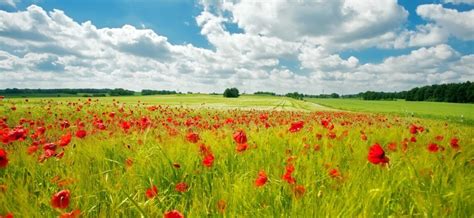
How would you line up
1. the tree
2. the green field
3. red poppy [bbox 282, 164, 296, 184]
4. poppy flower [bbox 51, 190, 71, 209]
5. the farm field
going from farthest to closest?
the tree < the green field < the farm field < red poppy [bbox 282, 164, 296, 184] < poppy flower [bbox 51, 190, 71, 209]

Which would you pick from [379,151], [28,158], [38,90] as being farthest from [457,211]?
[38,90]

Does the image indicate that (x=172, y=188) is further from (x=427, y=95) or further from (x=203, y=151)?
(x=427, y=95)

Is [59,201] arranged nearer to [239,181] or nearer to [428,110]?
[239,181]

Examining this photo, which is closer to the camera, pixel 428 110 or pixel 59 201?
pixel 59 201

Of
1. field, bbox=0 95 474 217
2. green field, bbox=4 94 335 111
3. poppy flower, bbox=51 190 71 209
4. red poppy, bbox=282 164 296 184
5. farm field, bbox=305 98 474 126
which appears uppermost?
poppy flower, bbox=51 190 71 209

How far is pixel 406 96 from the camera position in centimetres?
11494

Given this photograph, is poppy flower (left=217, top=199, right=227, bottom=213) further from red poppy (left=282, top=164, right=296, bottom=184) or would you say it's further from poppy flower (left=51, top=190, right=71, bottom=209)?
poppy flower (left=51, top=190, right=71, bottom=209)

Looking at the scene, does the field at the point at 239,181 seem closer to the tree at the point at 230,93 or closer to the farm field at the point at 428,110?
the farm field at the point at 428,110

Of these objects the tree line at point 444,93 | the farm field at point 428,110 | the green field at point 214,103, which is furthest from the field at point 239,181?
the tree line at point 444,93

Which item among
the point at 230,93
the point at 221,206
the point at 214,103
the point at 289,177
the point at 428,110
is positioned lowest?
the point at 428,110

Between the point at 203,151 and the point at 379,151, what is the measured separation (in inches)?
58.5

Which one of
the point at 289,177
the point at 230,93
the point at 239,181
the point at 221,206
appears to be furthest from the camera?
the point at 230,93

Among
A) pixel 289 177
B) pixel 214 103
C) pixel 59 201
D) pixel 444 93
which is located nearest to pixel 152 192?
pixel 59 201

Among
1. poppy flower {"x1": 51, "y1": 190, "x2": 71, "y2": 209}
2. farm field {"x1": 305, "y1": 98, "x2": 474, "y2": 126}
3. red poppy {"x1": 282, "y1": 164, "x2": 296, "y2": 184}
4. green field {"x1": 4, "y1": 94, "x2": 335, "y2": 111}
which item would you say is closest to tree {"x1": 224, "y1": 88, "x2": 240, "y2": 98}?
green field {"x1": 4, "y1": 94, "x2": 335, "y2": 111}
